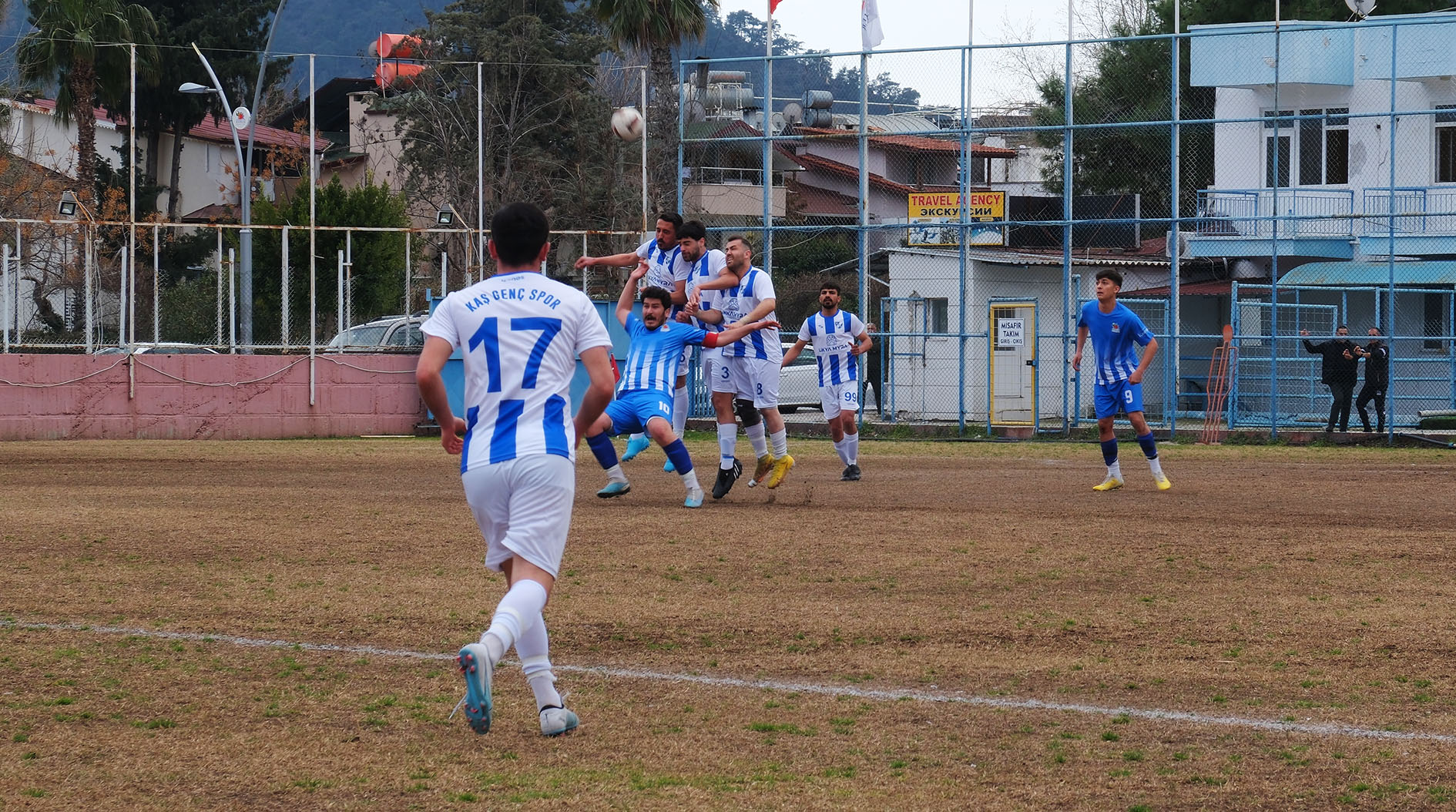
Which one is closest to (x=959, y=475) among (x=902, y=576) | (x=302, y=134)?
(x=902, y=576)

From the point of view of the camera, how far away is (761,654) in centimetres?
671

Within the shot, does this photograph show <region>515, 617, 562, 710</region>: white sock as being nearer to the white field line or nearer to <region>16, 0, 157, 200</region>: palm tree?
the white field line

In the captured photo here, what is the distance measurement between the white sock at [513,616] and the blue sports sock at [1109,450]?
380 inches

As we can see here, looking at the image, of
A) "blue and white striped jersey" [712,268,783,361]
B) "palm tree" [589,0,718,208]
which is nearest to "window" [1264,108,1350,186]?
"palm tree" [589,0,718,208]

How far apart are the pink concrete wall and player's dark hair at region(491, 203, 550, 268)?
19877mm

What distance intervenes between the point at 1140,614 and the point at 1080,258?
25.2 metres

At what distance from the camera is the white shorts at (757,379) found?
13.1 metres

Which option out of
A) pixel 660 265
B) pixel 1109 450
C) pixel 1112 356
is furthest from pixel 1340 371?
pixel 660 265

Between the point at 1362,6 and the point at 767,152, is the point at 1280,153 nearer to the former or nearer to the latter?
the point at 1362,6

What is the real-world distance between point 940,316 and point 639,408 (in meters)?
18.7

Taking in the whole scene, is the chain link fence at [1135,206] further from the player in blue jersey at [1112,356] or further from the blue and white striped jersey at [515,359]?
the blue and white striped jersey at [515,359]

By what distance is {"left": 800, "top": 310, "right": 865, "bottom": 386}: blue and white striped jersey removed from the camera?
576 inches

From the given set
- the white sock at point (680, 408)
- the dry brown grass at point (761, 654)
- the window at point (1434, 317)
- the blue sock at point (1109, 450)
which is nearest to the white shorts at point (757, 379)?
the white sock at point (680, 408)

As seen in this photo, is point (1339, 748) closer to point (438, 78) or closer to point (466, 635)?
point (466, 635)
